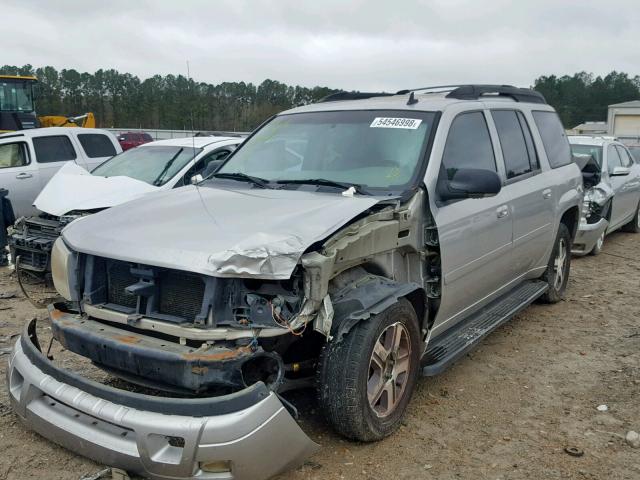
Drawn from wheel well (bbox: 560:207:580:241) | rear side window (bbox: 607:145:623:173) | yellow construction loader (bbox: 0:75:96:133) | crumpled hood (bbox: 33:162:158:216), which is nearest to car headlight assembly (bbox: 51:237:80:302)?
crumpled hood (bbox: 33:162:158:216)

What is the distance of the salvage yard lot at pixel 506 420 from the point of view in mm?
3217

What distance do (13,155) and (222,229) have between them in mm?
8612

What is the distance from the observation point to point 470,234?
408cm

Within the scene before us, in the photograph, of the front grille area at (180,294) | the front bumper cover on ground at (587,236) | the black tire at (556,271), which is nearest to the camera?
the front grille area at (180,294)

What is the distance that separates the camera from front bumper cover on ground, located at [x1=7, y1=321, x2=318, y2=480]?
2.61m

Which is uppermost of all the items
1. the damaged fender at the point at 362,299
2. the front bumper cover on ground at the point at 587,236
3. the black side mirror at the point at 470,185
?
the black side mirror at the point at 470,185

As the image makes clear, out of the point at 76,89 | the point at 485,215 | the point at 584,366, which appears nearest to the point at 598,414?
the point at 584,366

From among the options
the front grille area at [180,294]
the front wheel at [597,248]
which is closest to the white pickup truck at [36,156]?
the front grille area at [180,294]

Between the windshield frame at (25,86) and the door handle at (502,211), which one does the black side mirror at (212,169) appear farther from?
the windshield frame at (25,86)

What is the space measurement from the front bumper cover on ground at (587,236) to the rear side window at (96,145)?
26.4 feet

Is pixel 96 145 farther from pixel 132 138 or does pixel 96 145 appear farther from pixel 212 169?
pixel 132 138

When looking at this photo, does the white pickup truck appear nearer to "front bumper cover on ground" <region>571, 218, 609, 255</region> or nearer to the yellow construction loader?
"front bumper cover on ground" <region>571, 218, 609, 255</region>

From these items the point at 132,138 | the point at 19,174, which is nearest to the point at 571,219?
the point at 19,174

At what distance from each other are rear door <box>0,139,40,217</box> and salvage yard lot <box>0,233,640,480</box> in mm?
4839
